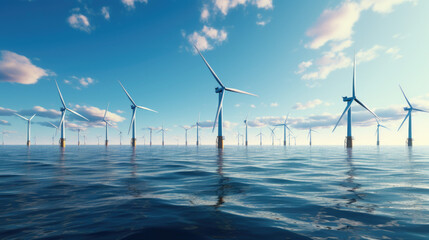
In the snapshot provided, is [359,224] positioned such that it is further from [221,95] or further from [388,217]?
[221,95]

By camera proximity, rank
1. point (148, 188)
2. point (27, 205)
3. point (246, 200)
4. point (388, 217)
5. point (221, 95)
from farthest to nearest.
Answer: point (221, 95), point (148, 188), point (246, 200), point (27, 205), point (388, 217)

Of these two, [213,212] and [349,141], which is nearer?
[213,212]

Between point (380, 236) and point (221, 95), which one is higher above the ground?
point (221, 95)

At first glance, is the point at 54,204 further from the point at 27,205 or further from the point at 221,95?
the point at 221,95

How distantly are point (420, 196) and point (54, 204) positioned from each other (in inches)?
683

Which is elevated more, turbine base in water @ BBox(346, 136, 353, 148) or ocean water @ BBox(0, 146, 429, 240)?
ocean water @ BBox(0, 146, 429, 240)

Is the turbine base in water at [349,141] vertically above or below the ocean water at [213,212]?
below

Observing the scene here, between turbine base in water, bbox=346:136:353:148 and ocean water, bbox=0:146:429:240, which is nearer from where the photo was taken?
ocean water, bbox=0:146:429:240

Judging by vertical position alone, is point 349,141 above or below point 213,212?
below

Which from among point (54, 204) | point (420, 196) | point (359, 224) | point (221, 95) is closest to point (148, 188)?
point (54, 204)

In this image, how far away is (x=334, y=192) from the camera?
1073cm

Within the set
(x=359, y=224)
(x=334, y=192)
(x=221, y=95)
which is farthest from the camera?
(x=221, y=95)

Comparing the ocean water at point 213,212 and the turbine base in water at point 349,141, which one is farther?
the turbine base in water at point 349,141

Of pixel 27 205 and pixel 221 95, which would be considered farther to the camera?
pixel 221 95
